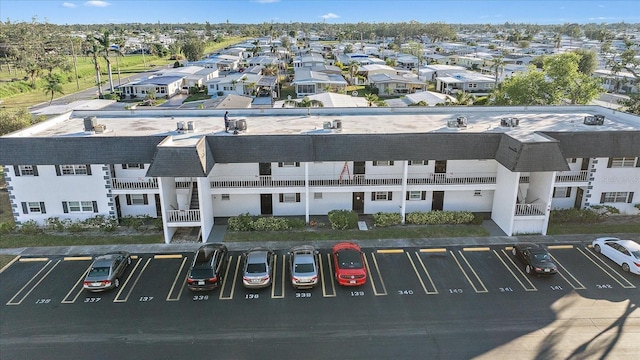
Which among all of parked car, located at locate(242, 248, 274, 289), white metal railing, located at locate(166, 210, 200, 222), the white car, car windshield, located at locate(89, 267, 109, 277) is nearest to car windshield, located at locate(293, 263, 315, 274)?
parked car, located at locate(242, 248, 274, 289)

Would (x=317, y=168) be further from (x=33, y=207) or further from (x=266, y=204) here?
(x=33, y=207)

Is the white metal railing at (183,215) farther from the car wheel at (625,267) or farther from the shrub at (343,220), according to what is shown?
the car wheel at (625,267)

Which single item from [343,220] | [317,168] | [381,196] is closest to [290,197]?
[317,168]

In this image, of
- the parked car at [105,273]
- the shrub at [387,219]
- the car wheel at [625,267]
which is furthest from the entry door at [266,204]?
the car wheel at [625,267]

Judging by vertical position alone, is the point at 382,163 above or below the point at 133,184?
above

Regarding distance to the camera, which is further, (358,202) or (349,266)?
(358,202)

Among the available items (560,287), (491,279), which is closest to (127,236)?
(491,279)
